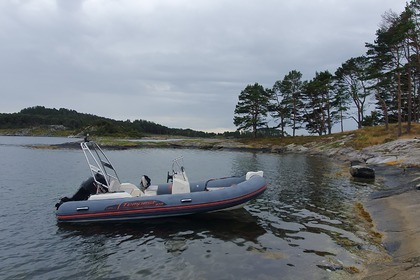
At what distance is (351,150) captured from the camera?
41.1 m

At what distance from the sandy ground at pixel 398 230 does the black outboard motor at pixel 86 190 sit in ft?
36.1

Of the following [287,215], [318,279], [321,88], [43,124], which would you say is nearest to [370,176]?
[287,215]

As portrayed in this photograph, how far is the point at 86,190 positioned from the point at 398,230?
12.0m

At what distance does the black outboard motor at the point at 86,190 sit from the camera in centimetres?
1300

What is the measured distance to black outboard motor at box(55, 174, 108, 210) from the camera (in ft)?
42.6

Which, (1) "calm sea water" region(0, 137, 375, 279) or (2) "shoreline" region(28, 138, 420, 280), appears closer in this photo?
(2) "shoreline" region(28, 138, 420, 280)

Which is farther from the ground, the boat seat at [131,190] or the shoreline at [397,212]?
the boat seat at [131,190]

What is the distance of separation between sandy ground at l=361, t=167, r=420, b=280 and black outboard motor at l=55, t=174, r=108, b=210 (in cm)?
1101

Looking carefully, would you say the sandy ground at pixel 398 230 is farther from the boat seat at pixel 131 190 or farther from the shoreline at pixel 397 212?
the boat seat at pixel 131 190

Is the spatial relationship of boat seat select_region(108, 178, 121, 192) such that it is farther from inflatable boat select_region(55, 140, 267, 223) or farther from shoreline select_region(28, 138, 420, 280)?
shoreline select_region(28, 138, 420, 280)

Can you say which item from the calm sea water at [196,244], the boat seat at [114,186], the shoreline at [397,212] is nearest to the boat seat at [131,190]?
the boat seat at [114,186]

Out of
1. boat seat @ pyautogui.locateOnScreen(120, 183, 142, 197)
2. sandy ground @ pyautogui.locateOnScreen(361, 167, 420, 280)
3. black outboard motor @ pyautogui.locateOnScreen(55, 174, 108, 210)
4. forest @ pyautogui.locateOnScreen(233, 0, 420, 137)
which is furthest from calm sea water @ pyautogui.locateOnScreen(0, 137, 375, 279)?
forest @ pyautogui.locateOnScreen(233, 0, 420, 137)

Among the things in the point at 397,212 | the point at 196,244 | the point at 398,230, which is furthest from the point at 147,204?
the point at 397,212

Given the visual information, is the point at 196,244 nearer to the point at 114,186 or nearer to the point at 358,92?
the point at 114,186
